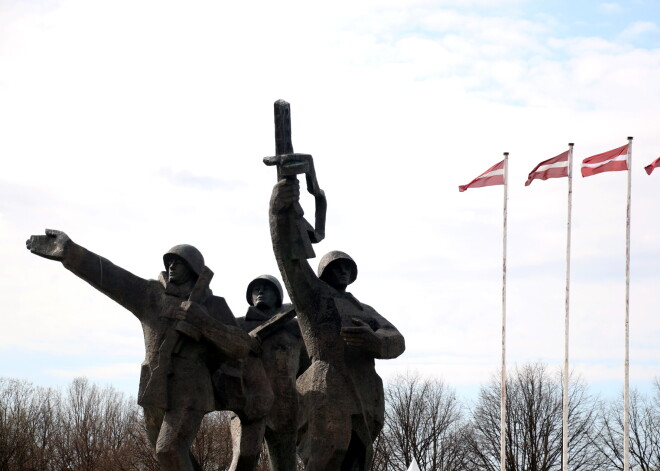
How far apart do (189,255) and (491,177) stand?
20.1 m

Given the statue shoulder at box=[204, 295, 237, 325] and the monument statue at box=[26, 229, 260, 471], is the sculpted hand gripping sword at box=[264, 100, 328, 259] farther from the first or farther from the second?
the statue shoulder at box=[204, 295, 237, 325]

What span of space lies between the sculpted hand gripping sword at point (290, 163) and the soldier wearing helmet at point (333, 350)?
72 mm

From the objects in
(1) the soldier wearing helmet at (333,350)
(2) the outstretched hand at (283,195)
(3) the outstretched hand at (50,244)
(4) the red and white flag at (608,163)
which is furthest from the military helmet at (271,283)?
(4) the red and white flag at (608,163)

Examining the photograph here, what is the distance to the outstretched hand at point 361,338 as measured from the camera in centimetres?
1375

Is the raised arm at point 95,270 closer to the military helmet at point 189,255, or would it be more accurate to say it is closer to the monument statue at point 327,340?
the military helmet at point 189,255

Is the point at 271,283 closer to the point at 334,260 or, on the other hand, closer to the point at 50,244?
the point at 334,260

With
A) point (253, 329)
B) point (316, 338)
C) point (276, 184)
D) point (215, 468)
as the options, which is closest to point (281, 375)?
point (253, 329)

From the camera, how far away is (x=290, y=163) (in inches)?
539

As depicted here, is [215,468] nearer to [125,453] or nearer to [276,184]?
[125,453]

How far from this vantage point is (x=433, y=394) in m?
54.7

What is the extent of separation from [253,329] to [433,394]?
130ft

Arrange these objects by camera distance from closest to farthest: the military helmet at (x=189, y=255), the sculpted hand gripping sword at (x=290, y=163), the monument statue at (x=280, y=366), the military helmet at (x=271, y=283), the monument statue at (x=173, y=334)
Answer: the sculpted hand gripping sword at (x=290, y=163) → the monument statue at (x=173, y=334) → the military helmet at (x=189, y=255) → the monument statue at (x=280, y=366) → the military helmet at (x=271, y=283)

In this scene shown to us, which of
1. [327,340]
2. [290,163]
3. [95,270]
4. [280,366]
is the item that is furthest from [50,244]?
[280,366]

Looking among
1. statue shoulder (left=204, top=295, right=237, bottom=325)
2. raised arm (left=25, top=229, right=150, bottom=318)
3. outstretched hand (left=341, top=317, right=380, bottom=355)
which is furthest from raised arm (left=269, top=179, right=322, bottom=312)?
raised arm (left=25, top=229, right=150, bottom=318)
